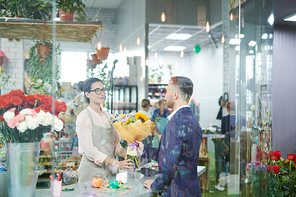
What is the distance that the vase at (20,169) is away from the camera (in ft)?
6.04

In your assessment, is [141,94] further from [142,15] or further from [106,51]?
[142,15]

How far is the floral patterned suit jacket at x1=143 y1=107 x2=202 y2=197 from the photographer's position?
86.6 inches

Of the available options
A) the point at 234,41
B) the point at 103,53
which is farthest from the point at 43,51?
the point at 234,41

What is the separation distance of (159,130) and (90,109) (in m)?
0.59

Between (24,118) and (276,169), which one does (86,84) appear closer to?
(24,118)

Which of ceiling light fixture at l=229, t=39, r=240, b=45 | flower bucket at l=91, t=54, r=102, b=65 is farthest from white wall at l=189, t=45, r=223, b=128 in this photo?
flower bucket at l=91, t=54, r=102, b=65

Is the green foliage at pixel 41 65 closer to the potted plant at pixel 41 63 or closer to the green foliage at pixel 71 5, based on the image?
the potted plant at pixel 41 63

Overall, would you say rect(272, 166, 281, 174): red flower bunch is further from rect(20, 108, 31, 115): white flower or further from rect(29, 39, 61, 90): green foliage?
rect(20, 108, 31, 115): white flower

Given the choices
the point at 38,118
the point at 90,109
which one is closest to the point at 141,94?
the point at 90,109

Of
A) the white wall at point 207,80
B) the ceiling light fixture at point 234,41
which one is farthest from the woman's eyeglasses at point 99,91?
the ceiling light fixture at point 234,41

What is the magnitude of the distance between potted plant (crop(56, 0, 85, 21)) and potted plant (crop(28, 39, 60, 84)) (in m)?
0.23

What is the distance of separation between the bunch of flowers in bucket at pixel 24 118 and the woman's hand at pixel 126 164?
641 millimetres

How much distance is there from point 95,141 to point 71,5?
3.44 feet

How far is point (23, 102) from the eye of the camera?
1.89 meters
